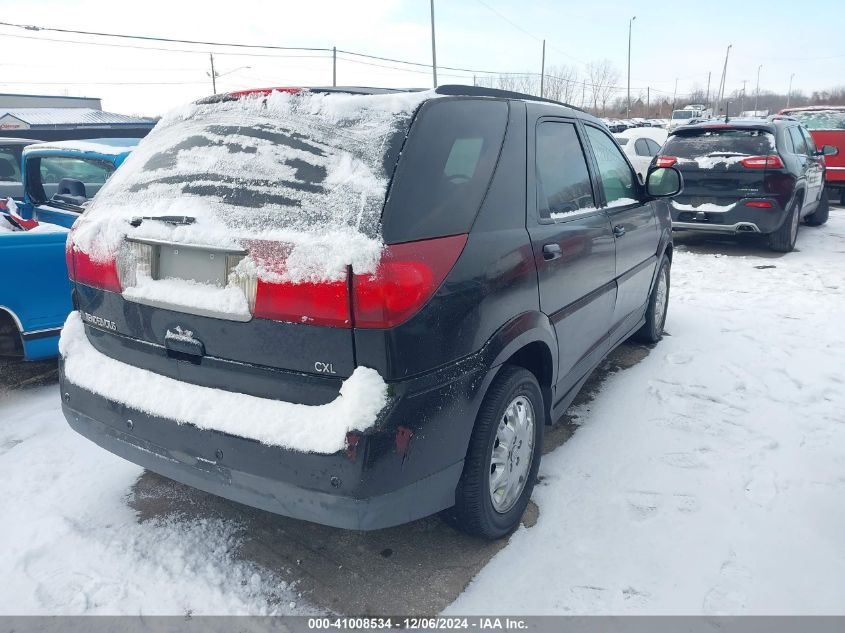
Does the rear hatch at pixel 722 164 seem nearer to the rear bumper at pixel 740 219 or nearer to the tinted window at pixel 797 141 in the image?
the rear bumper at pixel 740 219

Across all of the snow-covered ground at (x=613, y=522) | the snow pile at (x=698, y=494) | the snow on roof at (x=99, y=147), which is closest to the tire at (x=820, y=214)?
the snow pile at (x=698, y=494)

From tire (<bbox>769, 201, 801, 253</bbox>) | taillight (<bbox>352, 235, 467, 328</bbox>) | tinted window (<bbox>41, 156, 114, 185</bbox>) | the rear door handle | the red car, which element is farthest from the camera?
the red car

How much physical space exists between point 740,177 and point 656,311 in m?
4.13

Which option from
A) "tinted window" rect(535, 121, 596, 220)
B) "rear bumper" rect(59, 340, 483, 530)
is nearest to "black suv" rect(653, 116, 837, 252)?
"tinted window" rect(535, 121, 596, 220)

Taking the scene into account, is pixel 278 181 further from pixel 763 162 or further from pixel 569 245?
pixel 763 162

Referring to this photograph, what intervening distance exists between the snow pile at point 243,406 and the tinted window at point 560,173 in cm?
133

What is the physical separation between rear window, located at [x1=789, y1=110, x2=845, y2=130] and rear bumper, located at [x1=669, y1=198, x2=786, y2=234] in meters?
6.27

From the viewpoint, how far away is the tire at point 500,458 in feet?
7.84

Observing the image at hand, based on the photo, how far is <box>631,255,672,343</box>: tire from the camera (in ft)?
16.2

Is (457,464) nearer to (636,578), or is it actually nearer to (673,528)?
(636,578)

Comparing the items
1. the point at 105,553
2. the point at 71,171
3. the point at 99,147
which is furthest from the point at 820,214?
the point at 105,553

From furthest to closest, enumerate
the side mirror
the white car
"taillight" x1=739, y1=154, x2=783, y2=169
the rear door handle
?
the white car
"taillight" x1=739, y1=154, x2=783, y2=169
the side mirror
the rear door handle

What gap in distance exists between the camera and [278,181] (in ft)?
7.04

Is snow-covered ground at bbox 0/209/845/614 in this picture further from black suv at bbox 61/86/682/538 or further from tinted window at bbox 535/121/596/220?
tinted window at bbox 535/121/596/220
